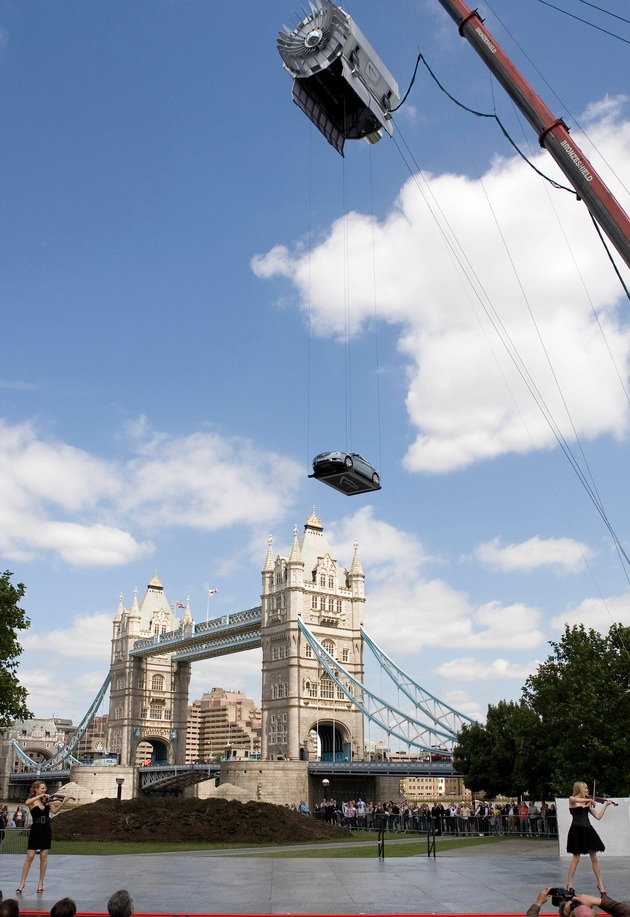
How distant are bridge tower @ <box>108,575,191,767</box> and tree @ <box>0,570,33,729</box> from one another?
2915 inches

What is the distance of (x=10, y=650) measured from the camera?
33406mm

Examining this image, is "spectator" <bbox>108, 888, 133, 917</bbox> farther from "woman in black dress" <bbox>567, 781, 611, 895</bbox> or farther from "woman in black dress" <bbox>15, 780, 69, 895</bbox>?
"woman in black dress" <bbox>567, 781, 611, 895</bbox>

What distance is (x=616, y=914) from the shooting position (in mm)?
6410

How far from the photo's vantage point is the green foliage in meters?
32.3

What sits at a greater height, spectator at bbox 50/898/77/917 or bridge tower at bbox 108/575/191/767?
bridge tower at bbox 108/575/191/767

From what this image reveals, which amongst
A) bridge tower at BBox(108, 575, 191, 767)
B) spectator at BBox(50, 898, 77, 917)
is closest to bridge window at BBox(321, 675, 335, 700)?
bridge tower at BBox(108, 575, 191, 767)

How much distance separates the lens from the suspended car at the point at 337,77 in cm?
2244

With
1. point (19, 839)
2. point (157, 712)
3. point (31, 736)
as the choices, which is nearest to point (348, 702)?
point (157, 712)

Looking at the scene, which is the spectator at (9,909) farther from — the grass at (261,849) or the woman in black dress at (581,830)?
the grass at (261,849)

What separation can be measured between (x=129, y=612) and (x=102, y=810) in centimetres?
7784

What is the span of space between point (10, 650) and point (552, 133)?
2672 centimetres

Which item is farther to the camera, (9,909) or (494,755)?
(494,755)

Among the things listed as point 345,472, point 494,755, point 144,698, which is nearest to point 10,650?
point 345,472

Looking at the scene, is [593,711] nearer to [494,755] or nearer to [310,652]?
[494,755]
